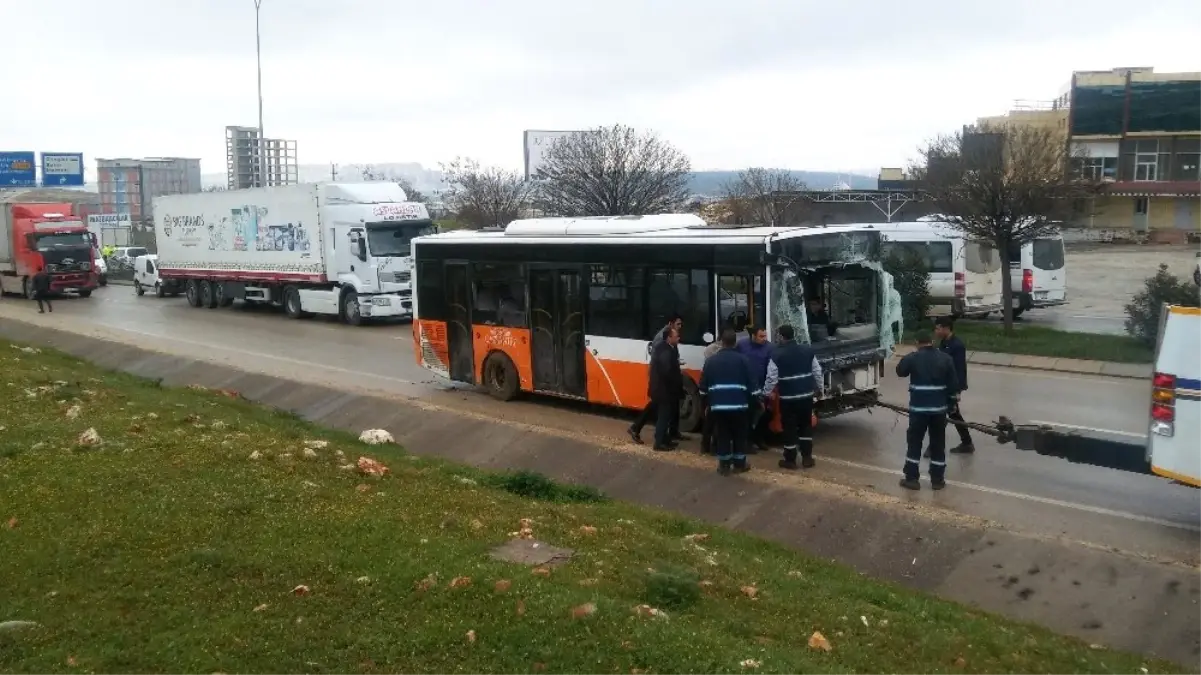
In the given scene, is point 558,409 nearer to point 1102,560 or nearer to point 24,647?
point 1102,560

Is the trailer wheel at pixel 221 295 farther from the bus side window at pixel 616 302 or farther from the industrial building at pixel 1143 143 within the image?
the industrial building at pixel 1143 143

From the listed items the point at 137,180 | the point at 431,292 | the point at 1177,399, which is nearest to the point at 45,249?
the point at 431,292

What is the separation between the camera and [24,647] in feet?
18.7

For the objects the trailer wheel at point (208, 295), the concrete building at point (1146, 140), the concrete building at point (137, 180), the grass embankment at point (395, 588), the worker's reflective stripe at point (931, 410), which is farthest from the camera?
the concrete building at point (137, 180)

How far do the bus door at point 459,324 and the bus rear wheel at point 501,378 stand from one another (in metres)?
0.33

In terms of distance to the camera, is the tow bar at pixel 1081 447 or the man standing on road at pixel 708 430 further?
the man standing on road at pixel 708 430

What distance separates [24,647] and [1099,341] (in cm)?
2031

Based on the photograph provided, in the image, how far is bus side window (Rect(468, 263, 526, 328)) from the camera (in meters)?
15.7

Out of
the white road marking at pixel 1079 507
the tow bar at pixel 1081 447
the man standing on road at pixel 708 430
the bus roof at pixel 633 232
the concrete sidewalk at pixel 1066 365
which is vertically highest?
the bus roof at pixel 633 232

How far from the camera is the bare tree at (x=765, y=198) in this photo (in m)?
40.0

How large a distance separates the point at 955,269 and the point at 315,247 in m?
16.9

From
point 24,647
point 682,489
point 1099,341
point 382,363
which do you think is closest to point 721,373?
point 682,489

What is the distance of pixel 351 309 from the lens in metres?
29.2

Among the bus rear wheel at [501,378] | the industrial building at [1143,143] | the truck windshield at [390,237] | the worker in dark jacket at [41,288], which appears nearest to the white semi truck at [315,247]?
the truck windshield at [390,237]
